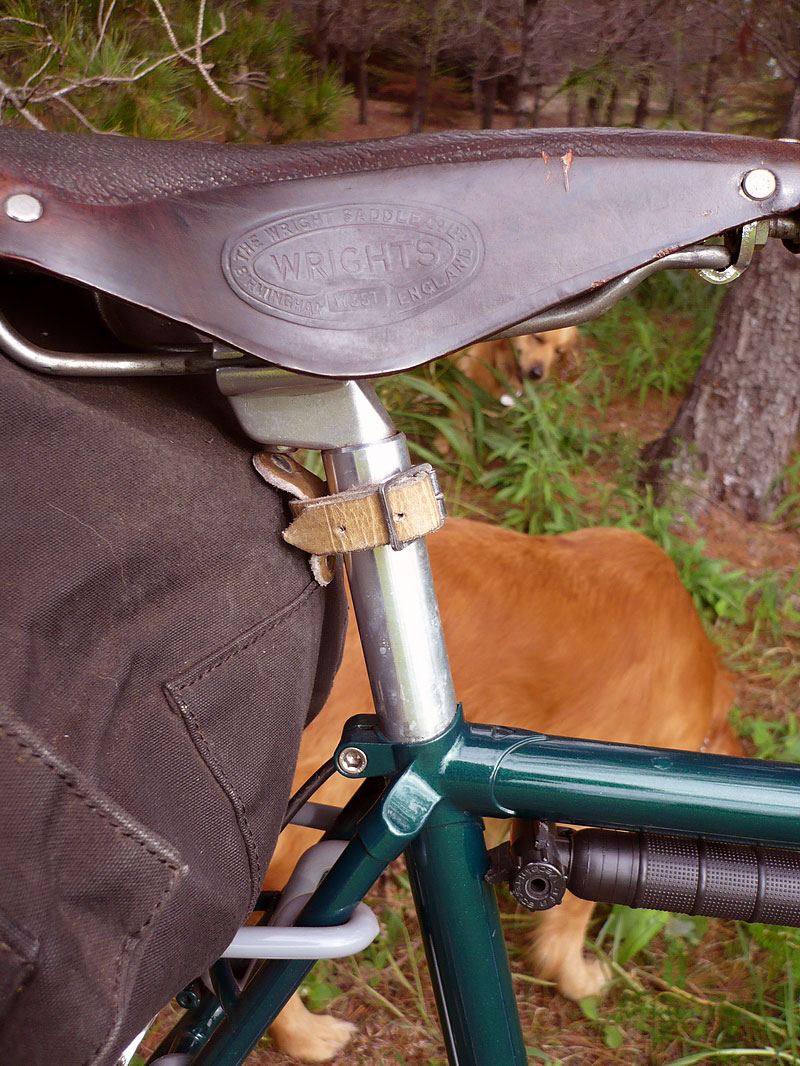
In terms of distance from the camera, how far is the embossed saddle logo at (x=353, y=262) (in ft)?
1.86

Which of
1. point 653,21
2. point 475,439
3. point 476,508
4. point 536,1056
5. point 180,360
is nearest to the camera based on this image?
point 180,360

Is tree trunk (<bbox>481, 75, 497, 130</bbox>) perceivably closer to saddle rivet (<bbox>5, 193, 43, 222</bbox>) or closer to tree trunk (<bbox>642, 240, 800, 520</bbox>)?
tree trunk (<bbox>642, 240, 800, 520</bbox>)

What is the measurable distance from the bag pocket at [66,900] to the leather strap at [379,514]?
0.82 ft

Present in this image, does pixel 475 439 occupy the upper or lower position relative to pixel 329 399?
lower

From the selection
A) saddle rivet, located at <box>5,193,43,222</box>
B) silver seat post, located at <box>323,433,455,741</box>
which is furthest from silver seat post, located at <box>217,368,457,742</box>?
saddle rivet, located at <box>5,193,43,222</box>

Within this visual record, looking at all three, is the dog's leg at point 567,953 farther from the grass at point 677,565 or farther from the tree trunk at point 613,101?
the tree trunk at point 613,101

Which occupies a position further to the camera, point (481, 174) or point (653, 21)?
point (653, 21)

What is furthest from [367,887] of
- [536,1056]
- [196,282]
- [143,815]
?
[536,1056]

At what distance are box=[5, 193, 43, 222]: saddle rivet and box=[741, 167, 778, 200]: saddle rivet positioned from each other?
456mm

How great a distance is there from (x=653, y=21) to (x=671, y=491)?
135cm

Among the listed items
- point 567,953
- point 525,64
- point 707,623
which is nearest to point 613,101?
point 525,64

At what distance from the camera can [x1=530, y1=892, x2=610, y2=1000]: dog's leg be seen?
63.0 inches

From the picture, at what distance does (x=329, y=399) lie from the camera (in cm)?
66

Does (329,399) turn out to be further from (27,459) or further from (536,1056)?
(536,1056)
